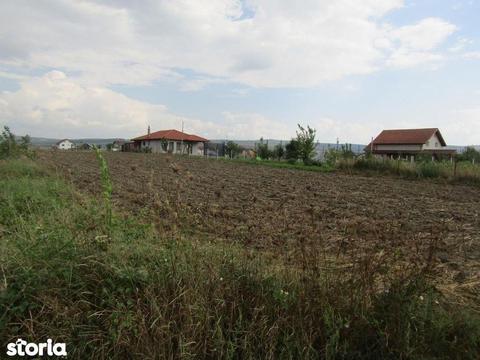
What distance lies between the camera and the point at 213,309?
8.30ft

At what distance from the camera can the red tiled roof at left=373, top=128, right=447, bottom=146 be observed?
46562 mm

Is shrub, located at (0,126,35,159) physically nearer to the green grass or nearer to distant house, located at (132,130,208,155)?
the green grass

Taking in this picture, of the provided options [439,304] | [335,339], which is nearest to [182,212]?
[335,339]

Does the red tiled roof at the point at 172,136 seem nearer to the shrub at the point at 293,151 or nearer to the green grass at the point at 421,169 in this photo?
the shrub at the point at 293,151

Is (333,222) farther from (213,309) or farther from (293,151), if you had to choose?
(293,151)

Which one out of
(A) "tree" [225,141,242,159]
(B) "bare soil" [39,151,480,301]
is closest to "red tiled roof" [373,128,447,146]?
(A) "tree" [225,141,242,159]

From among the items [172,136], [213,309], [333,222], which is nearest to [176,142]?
[172,136]

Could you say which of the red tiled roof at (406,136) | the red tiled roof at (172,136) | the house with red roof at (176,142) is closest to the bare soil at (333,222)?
the red tiled roof at (406,136)

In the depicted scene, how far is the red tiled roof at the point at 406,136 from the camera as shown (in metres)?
46.6

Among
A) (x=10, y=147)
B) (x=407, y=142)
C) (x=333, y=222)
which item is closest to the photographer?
(x=333, y=222)

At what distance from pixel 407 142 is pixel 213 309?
50450mm
